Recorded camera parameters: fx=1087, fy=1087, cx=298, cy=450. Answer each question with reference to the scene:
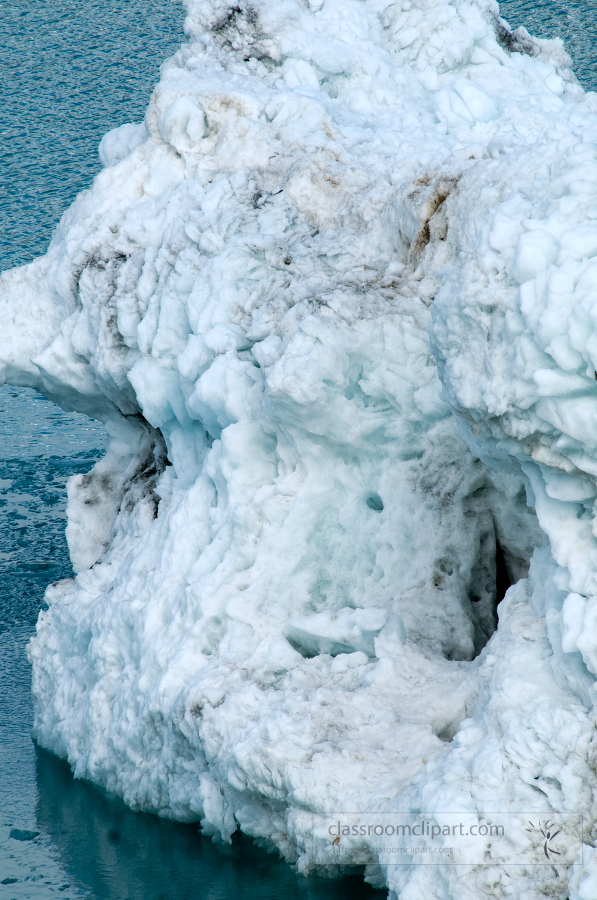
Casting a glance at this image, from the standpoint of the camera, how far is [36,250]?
→ 731cm

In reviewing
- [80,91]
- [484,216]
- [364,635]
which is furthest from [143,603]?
[80,91]

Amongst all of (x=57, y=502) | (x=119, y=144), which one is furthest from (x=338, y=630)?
(x=57, y=502)

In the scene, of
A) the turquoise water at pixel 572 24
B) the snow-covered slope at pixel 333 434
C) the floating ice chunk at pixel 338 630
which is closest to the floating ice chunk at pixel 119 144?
the snow-covered slope at pixel 333 434

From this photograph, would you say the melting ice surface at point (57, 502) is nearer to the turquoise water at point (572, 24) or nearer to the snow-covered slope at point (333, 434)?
the snow-covered slope at point (333, 434)

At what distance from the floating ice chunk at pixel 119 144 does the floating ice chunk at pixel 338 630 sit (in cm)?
170

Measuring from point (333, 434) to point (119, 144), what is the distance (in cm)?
157

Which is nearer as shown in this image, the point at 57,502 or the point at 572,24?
the point at 57,502

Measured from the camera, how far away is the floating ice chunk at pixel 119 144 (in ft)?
10.7

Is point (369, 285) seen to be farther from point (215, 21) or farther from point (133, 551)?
point (215, 21)

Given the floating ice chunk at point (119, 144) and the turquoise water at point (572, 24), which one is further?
the turquoise water at point (572, 24)

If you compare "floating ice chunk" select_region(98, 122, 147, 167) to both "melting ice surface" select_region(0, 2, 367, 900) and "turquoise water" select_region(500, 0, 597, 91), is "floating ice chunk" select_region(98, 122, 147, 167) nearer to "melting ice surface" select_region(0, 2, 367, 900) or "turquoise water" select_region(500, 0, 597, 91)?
"melting ice surface" select_region(0, 2, 367, 900)

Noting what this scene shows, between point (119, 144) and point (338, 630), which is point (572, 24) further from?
point (338, 630)

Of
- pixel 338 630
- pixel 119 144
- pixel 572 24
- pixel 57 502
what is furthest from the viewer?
pixel 572 24

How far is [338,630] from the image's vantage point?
2104 millimetres
